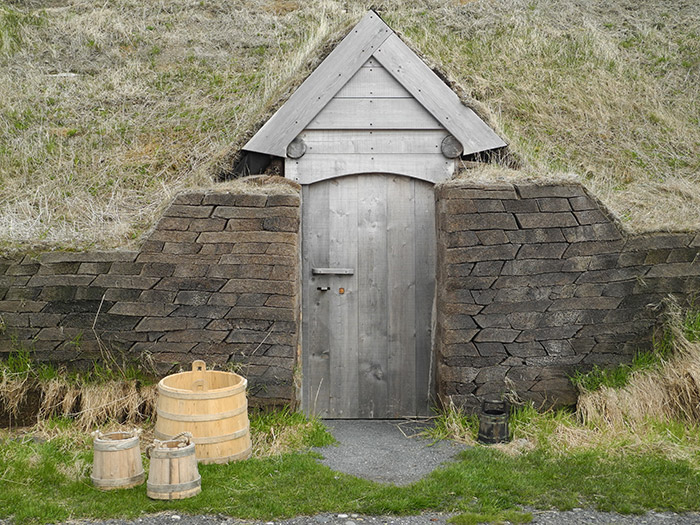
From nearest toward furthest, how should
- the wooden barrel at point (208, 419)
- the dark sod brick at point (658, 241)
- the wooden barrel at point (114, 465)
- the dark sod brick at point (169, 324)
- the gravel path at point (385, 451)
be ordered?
the wooden barrel at point (114, 465)
the wooden barrel at point (208, 419)
the gravel path at point (385, 451)
the dark sod brick at point (169, 324)
the dark sod brick at point (658, 241)

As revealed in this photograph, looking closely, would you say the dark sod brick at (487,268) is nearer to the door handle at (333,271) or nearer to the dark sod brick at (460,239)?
the dark sod brick at (460,239)

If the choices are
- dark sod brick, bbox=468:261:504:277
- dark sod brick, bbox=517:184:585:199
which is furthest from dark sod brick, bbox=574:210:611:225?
dark sod brick, bbox=468:261:504:277

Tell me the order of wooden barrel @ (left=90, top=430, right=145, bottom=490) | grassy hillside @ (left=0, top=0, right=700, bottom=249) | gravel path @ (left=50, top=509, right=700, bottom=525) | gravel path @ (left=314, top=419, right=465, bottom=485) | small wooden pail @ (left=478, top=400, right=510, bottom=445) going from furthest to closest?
grassy hillside @ (left=0, top=0, right=700, bottom=249) → small wooden pail @ (left=478, top=400, right=510, bottom=445) → gravel path @ (left=314, top=419, right=465, bottom=485) → wooden barrel @ (left=90, top=430, right=145, bottom=490) → gravel path @ (left=50, top=509, right=700, bottom=525)

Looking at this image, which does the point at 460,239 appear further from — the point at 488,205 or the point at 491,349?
the point at 491,349

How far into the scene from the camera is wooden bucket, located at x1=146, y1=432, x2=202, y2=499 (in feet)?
13.9

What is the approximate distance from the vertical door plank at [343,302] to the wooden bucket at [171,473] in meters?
2.55

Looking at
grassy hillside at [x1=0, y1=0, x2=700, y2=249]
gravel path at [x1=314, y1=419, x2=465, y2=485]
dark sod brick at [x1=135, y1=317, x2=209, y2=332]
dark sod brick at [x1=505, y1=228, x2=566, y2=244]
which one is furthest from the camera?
grassy hillside at [x1=0, y1=0, x2=700, y2=249]

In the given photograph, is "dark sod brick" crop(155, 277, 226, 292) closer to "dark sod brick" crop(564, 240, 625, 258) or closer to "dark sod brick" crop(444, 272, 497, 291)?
"dark sod brick" crop(444, 272, 497, 291)

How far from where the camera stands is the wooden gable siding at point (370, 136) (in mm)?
6594

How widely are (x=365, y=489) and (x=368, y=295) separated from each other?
8.10ft

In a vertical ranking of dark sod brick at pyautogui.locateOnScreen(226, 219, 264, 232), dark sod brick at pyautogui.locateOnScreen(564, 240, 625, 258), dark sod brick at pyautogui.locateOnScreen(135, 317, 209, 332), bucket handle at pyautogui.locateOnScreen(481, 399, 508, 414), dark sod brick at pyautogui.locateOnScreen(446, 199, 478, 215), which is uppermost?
dark sod brick at pyautogui.locateOnScreen(446, 199, 478, 215)

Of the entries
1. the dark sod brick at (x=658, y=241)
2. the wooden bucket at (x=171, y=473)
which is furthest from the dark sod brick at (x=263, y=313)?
the dark sod brick at (x=658, y=241)

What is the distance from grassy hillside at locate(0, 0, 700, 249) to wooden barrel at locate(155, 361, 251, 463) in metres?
2.10

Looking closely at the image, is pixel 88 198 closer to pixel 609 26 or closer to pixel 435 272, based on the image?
pixel 435 272
